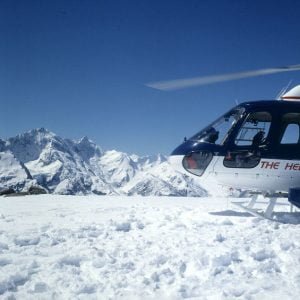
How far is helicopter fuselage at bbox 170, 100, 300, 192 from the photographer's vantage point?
8.61m

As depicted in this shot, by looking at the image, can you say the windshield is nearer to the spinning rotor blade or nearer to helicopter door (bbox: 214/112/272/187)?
helicopter door (bbox: 214/112/272/187)

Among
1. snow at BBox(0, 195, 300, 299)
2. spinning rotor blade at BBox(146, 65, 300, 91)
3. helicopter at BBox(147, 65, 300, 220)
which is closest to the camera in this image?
snow at BBox(0, 195, 300, 299)

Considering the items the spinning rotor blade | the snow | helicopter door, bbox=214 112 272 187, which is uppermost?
the spinning rotor blade

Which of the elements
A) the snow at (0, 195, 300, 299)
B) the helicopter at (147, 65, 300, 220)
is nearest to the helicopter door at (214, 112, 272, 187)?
the helicopter at (147, 65, 300, 220)

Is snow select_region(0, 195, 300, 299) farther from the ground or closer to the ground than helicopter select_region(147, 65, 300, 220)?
closer to the ground

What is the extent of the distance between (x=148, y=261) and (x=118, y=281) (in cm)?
75

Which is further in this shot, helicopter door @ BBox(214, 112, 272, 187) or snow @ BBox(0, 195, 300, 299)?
helicopter door @ BBox(214, 112, 272, 187)

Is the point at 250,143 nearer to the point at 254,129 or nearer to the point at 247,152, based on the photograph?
the point at 247,152

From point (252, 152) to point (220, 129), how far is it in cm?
105

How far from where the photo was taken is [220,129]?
Result: 9.14m

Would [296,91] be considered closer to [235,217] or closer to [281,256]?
[235,217]

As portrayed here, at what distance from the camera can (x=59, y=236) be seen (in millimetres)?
6008

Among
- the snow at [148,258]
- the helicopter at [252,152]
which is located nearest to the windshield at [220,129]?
the helicopter at [252,152]

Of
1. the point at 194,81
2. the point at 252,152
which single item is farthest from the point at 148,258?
the point at 252,152
